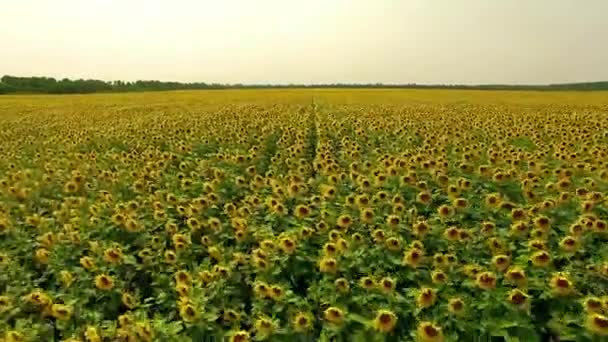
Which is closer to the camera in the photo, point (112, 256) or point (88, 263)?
point (88, 263)

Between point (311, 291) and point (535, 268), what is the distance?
5.00ft

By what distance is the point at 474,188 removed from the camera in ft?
20.6

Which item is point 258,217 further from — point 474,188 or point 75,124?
point 75,124

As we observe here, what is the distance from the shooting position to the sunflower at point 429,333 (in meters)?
3.20

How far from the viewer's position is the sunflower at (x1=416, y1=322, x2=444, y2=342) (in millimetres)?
3203

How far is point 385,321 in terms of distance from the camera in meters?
3.39

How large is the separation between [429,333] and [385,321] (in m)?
0.28

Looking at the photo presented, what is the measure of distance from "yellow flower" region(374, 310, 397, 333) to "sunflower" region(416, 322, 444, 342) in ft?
0.55

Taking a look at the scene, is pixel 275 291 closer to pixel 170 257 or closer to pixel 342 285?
pixel 342 285

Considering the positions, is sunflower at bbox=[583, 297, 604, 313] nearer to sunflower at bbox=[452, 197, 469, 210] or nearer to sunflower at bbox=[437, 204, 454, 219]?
sunflower at bbox=[437, 204, 454, 219]

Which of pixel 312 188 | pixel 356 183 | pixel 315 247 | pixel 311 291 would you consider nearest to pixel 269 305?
pixel 311 291

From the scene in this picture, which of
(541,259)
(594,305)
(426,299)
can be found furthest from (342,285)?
(594,305)

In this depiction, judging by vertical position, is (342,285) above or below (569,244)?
below

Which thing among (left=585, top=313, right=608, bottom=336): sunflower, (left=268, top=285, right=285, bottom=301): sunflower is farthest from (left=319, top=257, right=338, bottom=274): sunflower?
(left=585, top=313, right=608, bottom=336): sunflower
